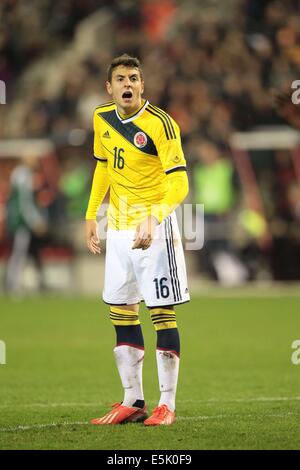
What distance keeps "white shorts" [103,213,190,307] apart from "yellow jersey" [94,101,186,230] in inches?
5.8

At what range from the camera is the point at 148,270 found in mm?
6988

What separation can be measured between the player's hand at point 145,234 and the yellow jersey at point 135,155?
0.36 m

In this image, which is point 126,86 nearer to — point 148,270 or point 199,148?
point 148,270

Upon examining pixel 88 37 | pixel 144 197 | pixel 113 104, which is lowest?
pixel 144 197

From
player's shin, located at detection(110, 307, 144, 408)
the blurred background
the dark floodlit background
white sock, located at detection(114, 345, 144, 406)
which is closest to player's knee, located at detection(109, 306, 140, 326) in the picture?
player's shin, located at detection(110, 307, 144, 408)

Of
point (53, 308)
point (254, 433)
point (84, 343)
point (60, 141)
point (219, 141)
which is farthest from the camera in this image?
point (60, 141)

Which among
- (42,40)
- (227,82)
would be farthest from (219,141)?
(42,40)

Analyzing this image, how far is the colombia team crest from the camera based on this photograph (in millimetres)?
6988

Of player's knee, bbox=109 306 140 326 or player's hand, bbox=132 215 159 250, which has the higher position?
player's hand, bbox=132 215 159 250

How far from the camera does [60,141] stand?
2184 centimetres

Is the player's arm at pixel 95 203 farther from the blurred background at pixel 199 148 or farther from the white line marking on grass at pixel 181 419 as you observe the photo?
the blurred background at pixel 199 148

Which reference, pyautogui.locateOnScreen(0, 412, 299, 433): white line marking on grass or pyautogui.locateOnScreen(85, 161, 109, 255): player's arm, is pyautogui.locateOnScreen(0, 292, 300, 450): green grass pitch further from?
pyautogui.locateOnScreen(85, 161, 109, 255): player's arm
